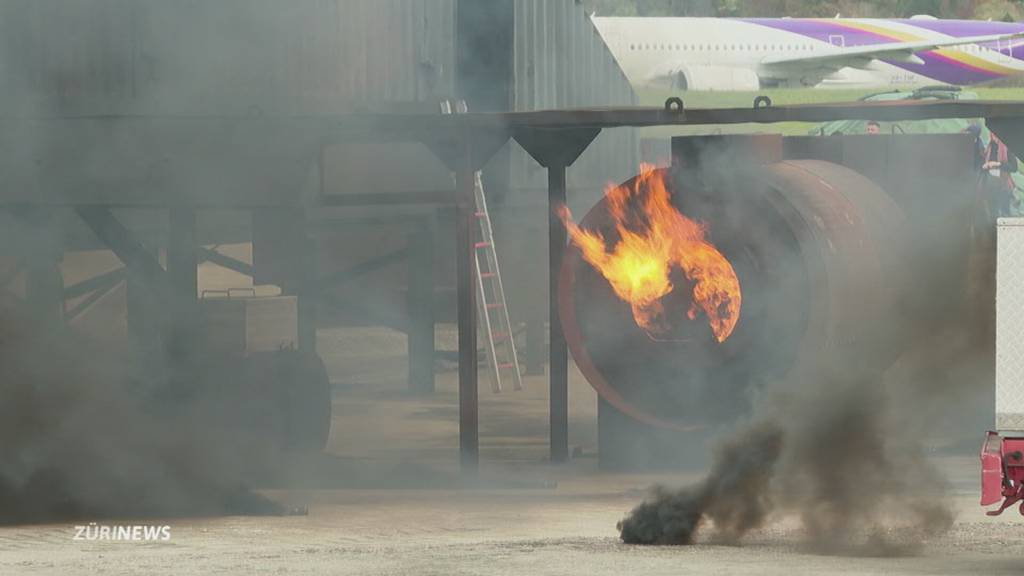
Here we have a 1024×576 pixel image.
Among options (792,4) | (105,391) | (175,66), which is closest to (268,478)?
(105,391)

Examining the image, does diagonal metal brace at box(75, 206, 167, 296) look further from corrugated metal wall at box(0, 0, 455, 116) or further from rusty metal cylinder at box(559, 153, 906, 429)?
rusty metal cylinder at box(559, 153, 906, 429)

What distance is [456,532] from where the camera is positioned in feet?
31.8

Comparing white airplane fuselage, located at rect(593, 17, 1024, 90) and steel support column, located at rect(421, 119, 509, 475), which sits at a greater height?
white airplane fuselage, located at rect(593, 17, 1024, 90)

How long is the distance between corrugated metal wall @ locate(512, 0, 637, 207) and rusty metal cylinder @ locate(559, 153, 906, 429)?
5253 millimetres

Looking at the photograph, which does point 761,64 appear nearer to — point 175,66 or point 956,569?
point 175,66

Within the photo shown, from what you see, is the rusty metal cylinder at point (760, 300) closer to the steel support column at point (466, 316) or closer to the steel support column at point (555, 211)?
the steel support column at point (555, 211)

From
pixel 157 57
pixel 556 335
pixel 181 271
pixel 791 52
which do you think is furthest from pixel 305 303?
pixel 791 52

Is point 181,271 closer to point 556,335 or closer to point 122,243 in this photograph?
point 122,243

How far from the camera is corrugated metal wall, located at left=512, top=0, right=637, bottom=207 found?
16719mm

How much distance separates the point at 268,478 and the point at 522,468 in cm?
158

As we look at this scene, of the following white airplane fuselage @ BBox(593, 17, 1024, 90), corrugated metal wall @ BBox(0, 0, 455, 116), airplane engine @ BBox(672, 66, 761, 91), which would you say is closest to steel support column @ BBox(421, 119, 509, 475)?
corrugated metal wall @ BBox(0, 0, 455, 116)

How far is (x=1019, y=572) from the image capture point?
8008 mm

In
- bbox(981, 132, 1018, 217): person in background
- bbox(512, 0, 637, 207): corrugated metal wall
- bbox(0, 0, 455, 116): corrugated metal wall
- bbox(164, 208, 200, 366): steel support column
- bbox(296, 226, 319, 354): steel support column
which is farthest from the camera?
bbox(981, 132, 1018, 217): person in background

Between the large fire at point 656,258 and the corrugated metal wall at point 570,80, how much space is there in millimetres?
5185
